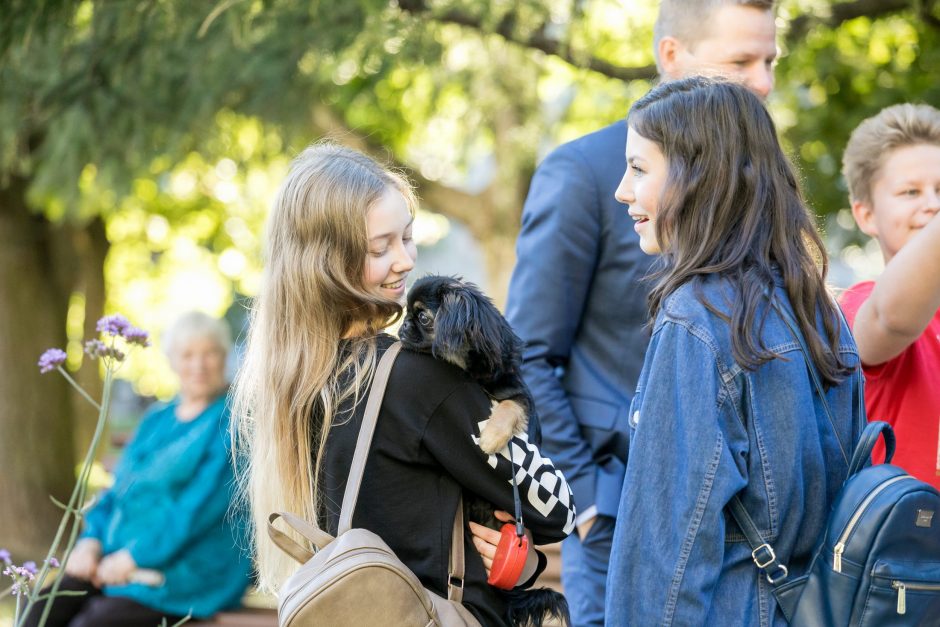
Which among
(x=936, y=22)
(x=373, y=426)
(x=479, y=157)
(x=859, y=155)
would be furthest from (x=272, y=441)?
(x=479, y=157)

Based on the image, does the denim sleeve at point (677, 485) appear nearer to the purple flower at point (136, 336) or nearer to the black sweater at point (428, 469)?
the black sweater at point (428, 469)

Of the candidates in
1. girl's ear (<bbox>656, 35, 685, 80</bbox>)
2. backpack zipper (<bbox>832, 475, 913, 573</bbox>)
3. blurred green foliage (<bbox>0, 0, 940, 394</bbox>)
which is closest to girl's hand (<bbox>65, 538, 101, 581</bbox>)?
blurred green foliage (<bbox>0, 0, 940, 394</bbox>)

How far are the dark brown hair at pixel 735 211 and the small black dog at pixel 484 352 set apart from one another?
0.33 metres

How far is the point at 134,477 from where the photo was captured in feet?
15.6

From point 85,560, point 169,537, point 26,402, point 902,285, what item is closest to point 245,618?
point 169,537

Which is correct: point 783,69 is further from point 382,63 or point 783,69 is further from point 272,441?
point 272,441

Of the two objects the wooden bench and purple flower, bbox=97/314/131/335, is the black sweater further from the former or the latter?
the wooden bench

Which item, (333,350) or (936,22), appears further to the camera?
(936,22)

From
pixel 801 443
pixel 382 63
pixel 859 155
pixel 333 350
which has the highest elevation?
pixel 382 63

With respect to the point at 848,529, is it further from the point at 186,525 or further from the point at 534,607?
the point at 186,525

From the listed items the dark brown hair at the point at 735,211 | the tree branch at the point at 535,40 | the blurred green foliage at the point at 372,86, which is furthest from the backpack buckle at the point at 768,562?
the tree branch at the point at 535,40

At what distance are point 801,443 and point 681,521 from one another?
0.27 m

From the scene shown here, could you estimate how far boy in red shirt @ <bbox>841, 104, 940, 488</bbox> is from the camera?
2.18m

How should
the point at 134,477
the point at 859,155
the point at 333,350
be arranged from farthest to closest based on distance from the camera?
the point at 134,477 < the point at 859,155 < the point at 333,350
